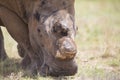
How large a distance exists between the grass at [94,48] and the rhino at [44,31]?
0.27 metres

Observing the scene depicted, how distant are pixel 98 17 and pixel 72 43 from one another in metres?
9.46

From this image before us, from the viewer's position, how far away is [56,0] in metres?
7.81

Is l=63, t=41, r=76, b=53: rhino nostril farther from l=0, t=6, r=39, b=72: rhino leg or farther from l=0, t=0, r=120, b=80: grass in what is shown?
l=0, t=6, r=39, b=72: rhino leg

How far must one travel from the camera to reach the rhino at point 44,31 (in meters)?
7.45

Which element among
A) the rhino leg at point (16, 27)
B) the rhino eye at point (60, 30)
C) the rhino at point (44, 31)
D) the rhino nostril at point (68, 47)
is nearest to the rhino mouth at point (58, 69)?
the rhino at point (44, 31)

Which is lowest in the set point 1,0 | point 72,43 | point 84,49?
point 84,49

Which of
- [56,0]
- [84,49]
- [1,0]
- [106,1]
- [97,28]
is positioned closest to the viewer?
[56,0]

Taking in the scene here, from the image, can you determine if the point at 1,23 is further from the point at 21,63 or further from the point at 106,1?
the point at 106,1

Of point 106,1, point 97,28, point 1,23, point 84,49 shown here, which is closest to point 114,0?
point 106,1

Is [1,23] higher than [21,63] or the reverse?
higher

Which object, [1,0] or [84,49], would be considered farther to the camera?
[84,49]

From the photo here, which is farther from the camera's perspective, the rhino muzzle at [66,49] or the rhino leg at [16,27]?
the rhino leg at [16,27]

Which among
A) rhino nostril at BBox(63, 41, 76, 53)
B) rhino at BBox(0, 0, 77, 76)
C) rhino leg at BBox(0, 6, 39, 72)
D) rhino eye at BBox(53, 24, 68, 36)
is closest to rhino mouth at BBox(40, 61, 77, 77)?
rhino at BBox(0, 0, 77, 76)

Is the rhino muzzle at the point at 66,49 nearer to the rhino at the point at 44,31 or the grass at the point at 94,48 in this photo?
the rhino at the point at 44,31
